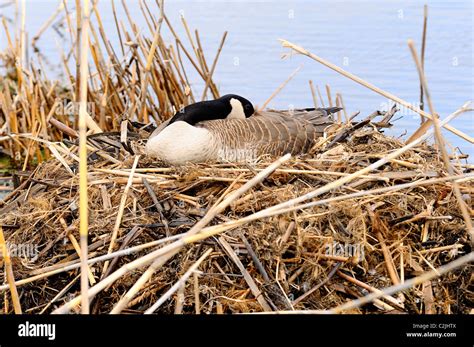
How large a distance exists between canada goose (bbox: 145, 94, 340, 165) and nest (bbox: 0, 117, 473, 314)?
0.71 feet

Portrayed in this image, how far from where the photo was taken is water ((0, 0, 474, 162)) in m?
8.11

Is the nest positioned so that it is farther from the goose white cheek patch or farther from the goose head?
the goose white cheek patch

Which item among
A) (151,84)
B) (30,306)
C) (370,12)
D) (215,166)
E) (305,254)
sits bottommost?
(30,306)

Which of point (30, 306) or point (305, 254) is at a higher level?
point (305, 254)

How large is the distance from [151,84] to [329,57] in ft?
9.51

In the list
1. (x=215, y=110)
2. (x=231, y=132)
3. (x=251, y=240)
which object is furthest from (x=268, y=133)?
(x=251, y=240)

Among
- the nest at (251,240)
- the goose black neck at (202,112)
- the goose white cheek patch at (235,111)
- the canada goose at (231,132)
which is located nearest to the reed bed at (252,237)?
the nest at (251,240)

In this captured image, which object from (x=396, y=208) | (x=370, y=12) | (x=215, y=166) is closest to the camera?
(x=396, y=208)

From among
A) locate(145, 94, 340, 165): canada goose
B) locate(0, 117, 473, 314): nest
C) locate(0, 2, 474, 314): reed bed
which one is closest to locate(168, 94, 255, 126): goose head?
locate(145, 94, 340, 165): canada goose

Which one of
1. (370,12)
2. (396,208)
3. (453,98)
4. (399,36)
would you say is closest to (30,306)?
(396,208)

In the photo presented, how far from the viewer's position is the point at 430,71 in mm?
8492

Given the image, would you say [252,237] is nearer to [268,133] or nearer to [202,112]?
[268,133]

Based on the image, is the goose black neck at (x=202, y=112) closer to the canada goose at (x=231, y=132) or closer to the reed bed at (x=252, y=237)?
the canada goose at (x=231, y=132)
